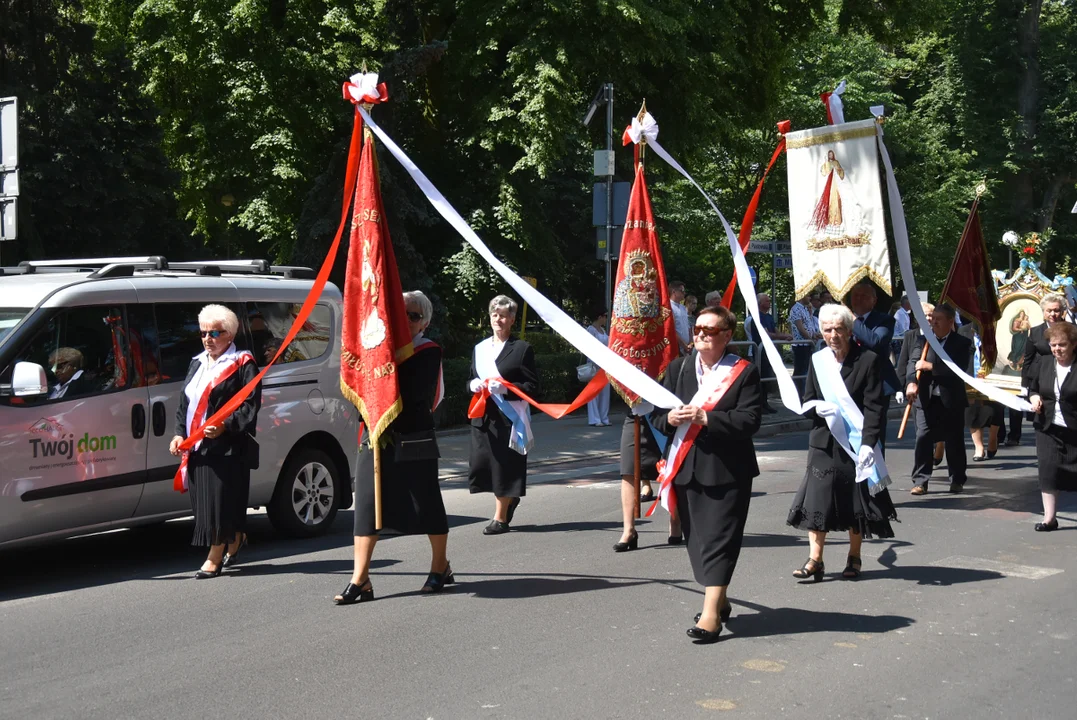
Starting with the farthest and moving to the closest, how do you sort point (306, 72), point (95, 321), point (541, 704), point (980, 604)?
point (306, 72)
point (95, 321)
point (980, 604)
point (541, 704)

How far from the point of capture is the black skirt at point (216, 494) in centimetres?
777

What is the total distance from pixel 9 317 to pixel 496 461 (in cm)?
366

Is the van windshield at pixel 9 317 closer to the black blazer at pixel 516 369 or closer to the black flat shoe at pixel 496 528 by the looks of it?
the black blazer at pixel 516 369

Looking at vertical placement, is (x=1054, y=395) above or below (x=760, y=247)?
below

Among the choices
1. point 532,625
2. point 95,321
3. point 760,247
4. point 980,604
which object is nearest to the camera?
point 532,625

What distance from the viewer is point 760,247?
66.9 ft

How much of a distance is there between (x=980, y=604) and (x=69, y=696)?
16.4ft

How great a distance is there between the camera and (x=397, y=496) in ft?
23.4

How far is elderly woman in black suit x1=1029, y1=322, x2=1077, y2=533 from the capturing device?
9.43m

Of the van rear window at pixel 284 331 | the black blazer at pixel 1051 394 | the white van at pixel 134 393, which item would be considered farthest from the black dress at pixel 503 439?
the black blazer at pixel 1051 394

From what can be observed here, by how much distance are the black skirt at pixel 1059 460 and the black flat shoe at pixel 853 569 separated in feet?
8.44

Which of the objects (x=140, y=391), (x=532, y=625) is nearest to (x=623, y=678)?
(x=532, y=625)

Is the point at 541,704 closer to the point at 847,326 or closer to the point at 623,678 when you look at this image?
the point at 623,678

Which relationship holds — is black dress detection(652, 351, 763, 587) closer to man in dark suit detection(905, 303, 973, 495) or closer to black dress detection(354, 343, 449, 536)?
black dress detection(354, 343, 449, 536)
